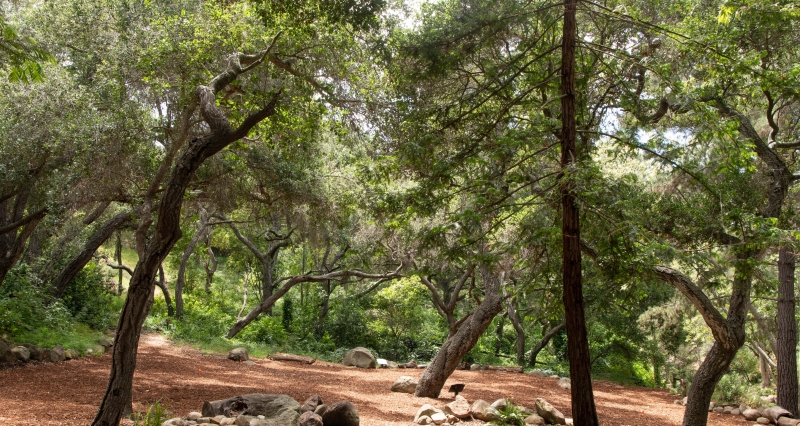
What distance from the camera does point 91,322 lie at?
13000 millimetres

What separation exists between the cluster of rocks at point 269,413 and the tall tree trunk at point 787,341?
8101mm

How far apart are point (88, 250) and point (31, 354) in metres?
3.16

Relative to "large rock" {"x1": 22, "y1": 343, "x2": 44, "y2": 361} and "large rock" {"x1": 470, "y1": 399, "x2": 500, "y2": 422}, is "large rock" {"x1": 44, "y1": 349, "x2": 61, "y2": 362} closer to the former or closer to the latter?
"large rock" {"x1": 22, "y1": 343, "x2": 44, "y2": 361}

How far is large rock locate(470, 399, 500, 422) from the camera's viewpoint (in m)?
7.22

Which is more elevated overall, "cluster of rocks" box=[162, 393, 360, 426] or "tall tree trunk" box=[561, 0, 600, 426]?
"tall tree trunk" box=[561, 0, 600, 426]

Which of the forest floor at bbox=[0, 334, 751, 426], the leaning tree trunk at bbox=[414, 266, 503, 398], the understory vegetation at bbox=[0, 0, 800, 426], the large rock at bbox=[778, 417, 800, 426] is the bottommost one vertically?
the forest floor at bbox=[0, 334, 751, 426]

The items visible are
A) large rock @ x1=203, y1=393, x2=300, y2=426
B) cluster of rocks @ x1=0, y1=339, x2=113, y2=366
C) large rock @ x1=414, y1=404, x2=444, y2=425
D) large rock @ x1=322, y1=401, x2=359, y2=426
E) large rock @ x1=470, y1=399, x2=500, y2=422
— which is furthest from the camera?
cluster of rocks @ x1=0, y1=339, x2=113, y2=366

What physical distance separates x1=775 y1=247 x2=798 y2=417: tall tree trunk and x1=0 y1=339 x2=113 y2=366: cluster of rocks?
12545 mm

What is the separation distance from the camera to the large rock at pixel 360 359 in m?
14.6

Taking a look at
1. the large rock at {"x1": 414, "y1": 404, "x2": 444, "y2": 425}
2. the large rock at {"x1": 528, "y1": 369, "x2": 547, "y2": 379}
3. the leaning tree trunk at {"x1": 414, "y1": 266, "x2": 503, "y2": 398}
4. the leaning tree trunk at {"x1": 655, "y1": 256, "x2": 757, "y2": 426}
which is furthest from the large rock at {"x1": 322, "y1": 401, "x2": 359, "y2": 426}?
the large rock at {"x1": 528, "y1": 369, "x2": 547, "y2": 379}

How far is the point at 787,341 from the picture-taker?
9.74 metres

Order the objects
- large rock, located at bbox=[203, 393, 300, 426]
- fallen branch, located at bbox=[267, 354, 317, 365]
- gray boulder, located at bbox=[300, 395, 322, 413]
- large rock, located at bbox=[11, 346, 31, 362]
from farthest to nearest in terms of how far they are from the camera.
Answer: fallen branch, located at bbox=[267, 354, 317, 365], large rock, located at bbox=[11, 346, 31, 362], gray boulder, located at bbox=[300, 395, 322, 413], large rock, located at bbox=[203, 393, 300, 426]

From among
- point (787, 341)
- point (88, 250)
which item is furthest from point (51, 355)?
point (787, 341)

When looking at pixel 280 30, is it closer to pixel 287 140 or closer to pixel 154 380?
pixel 287 140
